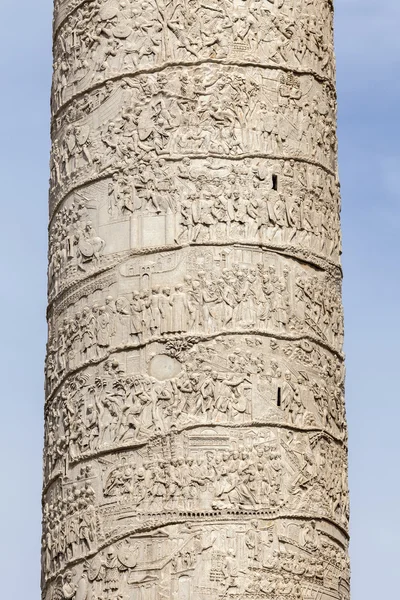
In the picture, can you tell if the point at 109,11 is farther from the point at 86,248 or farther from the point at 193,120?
the point at 86,248

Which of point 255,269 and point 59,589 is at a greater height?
point 255,269

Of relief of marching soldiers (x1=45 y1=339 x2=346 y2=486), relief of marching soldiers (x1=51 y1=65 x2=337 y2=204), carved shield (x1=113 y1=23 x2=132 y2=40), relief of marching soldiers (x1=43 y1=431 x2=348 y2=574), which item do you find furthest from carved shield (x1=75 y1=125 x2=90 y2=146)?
relief of marching soldiers (x1=43 y1=431 x2=348 y2=574)

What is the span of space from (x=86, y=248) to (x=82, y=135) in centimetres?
57

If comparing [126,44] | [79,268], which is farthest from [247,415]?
[126,44]

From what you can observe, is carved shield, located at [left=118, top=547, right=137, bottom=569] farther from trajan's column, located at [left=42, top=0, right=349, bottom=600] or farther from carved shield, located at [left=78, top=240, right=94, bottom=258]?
carved shield, located at [left=78, top=240, right=94, bottom=258]

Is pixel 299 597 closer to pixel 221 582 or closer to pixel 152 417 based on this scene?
pixel 221 582

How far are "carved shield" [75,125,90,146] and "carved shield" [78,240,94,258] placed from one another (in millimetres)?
498

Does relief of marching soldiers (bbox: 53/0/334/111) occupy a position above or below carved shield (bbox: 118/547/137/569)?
above

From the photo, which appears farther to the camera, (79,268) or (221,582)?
(79,268)

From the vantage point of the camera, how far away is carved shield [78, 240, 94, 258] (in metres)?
9.89

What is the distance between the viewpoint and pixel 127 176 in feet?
32.3

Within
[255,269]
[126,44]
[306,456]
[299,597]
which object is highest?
[126,44]

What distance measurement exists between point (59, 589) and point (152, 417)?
89 cm

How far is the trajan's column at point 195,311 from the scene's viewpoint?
9.34 m
